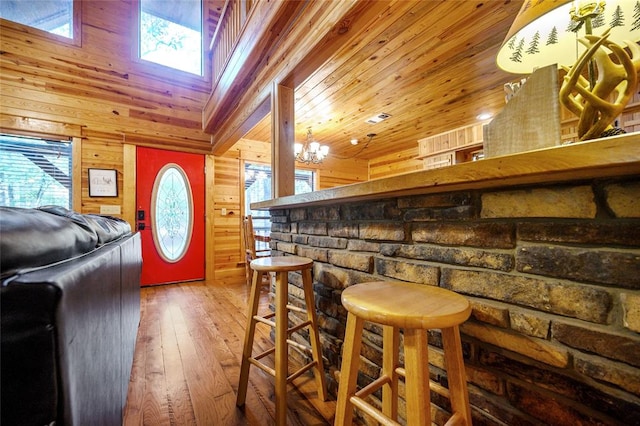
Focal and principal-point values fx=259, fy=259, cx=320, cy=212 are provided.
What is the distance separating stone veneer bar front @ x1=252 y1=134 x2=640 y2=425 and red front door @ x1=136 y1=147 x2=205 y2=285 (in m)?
3.59

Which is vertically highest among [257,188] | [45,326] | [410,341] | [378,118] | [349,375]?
[378,118]

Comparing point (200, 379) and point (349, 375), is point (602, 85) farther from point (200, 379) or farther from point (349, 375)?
point (200, 379)

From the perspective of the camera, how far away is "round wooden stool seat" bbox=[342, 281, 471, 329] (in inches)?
23.6

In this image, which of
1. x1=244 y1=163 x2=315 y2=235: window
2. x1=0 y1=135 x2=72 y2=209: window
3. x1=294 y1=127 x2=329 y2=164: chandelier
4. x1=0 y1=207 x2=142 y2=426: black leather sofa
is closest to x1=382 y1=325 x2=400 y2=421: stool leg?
x1=0 y1=207 x2=142 y2=426: black leather sofa

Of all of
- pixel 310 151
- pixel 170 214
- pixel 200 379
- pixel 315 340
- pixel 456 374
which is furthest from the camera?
pixel 310 151

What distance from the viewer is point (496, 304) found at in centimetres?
79

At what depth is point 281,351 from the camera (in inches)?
46.2

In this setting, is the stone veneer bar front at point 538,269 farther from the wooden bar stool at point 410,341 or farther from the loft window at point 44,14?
the loft window at point 44,14

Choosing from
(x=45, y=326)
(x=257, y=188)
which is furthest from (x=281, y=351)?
(x=257, y=188)

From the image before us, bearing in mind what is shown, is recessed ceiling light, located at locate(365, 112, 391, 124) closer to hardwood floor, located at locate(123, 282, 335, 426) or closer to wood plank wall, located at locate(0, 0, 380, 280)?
wood plank wall, located at locate(0, 0, 380, 280)

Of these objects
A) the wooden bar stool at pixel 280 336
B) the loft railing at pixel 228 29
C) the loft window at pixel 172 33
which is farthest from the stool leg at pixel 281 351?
the loft window at pixel 172 33

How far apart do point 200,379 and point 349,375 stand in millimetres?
1200

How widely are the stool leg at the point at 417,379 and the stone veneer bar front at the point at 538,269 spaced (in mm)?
301

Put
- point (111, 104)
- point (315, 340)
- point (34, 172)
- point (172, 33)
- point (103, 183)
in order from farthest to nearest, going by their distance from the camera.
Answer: point (172, 33)
point (111, 104)
point (103, 183)
point (34, 172)
point (315, 340)
